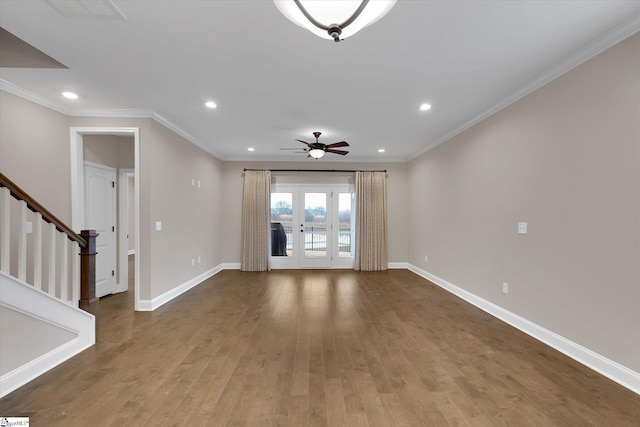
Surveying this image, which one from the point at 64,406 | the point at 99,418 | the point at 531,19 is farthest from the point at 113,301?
the point at 531,19

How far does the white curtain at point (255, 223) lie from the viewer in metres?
6.56

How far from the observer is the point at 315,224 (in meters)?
7.00

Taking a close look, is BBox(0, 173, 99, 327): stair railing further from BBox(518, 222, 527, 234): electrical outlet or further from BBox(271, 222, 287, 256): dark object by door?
BBox(518, 222, 527, 234): electrical outlet

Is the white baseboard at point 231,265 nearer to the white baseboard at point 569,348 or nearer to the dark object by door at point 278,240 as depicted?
the dark object by door at point 278,240

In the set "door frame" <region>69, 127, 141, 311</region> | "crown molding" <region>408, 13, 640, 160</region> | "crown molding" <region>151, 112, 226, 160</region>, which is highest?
"crown molding" <region>408, 13, 640, 160</region>

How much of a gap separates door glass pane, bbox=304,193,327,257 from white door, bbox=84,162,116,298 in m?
3.91

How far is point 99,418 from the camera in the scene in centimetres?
180

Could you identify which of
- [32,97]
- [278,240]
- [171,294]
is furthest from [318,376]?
[278,240]

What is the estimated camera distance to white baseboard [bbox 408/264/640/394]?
6.99 ft

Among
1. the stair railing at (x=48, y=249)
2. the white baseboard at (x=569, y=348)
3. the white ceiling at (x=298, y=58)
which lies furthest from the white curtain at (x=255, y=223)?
the white baseboard at (x=569, y=348)

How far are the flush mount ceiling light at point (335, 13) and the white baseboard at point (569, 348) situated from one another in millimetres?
3128

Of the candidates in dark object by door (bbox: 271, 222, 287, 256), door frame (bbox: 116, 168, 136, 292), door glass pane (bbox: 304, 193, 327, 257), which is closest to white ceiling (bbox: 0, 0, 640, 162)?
door frame (bbox: 116, 168, 136, 292)

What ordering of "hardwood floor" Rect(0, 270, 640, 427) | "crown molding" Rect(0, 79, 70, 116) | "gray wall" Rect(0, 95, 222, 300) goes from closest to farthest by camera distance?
"hardwood floor" Rect(0, 270, 640, 427)
"crown molding" Rect(0, 79, 70, 116)
"gray wall" Rect(0, 95, 222, 300)

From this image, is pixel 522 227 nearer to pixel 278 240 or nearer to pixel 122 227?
pixel 278 240
